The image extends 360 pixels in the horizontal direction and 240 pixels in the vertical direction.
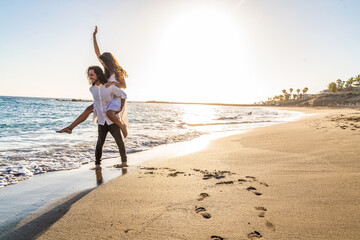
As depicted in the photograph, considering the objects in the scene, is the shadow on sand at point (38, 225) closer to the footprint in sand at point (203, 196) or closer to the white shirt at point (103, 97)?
the footprint in sand at point (203, 196)

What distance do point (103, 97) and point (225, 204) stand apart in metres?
2.99

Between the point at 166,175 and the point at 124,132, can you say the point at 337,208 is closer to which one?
the point at 166,175

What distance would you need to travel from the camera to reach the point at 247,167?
4.04m

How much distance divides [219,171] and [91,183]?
2.22 metres

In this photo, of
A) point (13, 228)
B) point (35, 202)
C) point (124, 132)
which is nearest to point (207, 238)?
point (13, 228)

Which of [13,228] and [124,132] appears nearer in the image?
[13,228]

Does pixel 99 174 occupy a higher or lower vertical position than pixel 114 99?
lower

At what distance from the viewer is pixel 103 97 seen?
162 inches

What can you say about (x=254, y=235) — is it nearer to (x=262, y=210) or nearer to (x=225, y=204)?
(x=262, y=210)

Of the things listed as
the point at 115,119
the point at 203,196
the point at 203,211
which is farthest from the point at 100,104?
the point at 203,211

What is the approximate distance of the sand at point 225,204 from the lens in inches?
74.7

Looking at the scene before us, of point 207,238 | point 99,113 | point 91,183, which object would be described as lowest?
point 91,183

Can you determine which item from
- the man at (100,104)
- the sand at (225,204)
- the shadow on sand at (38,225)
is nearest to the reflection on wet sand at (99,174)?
the sand at (225,204)

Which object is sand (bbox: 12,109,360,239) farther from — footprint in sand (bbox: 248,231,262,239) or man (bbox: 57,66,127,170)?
man (bbox: 57,66,127,170)
